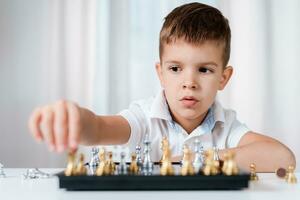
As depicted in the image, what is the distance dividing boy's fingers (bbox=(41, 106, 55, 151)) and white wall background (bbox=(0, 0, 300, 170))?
205cm

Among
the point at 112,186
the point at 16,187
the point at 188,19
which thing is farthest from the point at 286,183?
the point at 188,19

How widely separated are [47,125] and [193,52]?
669 mm

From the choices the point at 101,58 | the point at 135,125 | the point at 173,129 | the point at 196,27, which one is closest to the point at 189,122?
the point at 173,129

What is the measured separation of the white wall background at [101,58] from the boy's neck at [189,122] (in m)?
1.34

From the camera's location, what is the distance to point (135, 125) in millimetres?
1317

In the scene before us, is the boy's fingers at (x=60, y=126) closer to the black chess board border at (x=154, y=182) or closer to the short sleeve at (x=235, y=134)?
the black chess board border at (x=154, y=182)

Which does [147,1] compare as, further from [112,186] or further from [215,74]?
[112,186]

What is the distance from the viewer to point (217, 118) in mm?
1323

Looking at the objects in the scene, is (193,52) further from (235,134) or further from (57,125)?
(57,125)

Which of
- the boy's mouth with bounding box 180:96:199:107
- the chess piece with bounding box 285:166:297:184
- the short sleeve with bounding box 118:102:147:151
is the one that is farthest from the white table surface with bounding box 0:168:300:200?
the short sleeve with bounding box 118:102:147:151

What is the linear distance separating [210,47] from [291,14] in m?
1.68

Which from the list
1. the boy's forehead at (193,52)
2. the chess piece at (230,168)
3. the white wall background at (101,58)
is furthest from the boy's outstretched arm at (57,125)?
the white wall background at (101,58)

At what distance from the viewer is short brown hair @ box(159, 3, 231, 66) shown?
4.07 feet

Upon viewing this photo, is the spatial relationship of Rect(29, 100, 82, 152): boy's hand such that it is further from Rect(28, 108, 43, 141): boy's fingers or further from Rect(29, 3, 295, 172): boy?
Rect(29, 3, 295, 172): boy
